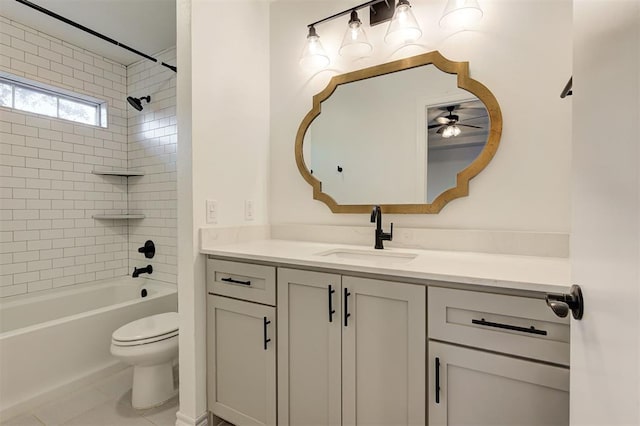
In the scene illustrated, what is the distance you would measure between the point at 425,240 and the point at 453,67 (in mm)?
924

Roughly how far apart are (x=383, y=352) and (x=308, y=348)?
342 millimetres

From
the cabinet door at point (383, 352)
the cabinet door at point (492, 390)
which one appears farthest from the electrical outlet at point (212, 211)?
the cabinet door at point (492, 390)

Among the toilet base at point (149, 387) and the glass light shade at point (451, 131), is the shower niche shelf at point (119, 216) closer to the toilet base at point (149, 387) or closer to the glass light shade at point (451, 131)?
the toilet base at point (149, 387)

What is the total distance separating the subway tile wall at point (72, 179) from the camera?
2379 millimetres

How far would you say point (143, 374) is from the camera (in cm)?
180

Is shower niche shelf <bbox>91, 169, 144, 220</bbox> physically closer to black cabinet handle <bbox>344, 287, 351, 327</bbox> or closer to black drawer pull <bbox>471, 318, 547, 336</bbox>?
black cabinet handle <bbox>344, 287, 351, 327</bbox>

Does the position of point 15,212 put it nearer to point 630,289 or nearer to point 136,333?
point 136,333

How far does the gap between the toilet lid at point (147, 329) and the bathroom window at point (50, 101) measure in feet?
6.71

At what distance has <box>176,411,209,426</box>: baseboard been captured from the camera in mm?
1576

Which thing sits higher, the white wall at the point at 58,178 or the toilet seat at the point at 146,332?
the white wall at the point at 58,178

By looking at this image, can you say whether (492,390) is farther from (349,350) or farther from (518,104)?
(518,104)

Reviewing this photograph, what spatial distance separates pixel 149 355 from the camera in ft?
5.66

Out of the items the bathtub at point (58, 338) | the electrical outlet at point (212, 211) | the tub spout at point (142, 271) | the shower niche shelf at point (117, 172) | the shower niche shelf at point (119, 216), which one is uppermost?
the shower niche shelf at point (117, 172)

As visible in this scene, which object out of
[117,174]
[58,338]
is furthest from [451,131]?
[117,174]
